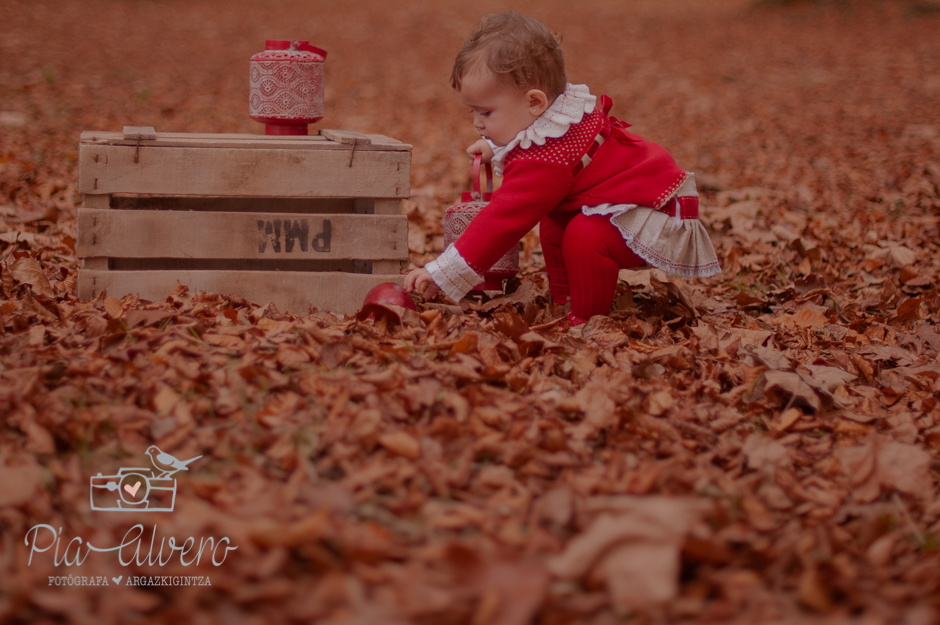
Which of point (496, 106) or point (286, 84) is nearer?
point (496, 106)

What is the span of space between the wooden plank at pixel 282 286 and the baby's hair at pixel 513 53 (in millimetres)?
794

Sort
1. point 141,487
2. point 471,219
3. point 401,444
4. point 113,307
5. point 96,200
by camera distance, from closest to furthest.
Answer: point 141,487 < point 401,444 < point 113,307 < point 96,200 < point 471,219

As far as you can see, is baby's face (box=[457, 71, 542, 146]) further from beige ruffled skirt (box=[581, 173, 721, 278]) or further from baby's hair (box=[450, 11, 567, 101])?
beige ruffled skirt (box=[581, 173, 721, 278])

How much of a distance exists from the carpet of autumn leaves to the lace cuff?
0.33 ft

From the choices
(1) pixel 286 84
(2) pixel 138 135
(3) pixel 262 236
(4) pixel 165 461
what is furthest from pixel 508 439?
(1) pixel 286 84

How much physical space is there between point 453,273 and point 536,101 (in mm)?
641

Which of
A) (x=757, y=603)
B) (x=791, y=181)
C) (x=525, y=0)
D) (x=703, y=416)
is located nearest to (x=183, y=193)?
(x=703, y=416)

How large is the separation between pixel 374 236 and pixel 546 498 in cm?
145

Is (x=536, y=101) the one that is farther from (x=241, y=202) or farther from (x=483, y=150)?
(x=241, y=202)

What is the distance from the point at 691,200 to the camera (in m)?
2.96

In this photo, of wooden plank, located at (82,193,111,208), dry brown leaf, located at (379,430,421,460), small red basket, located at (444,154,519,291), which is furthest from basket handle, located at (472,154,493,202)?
dry brown leaf, located at (379,430,421,460)

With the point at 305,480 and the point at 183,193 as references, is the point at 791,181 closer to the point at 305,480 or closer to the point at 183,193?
the point at 183,193

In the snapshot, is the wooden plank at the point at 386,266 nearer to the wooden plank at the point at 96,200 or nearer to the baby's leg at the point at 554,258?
the baby's leg at the point at 554,258

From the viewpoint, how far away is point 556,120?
2.73 metres
